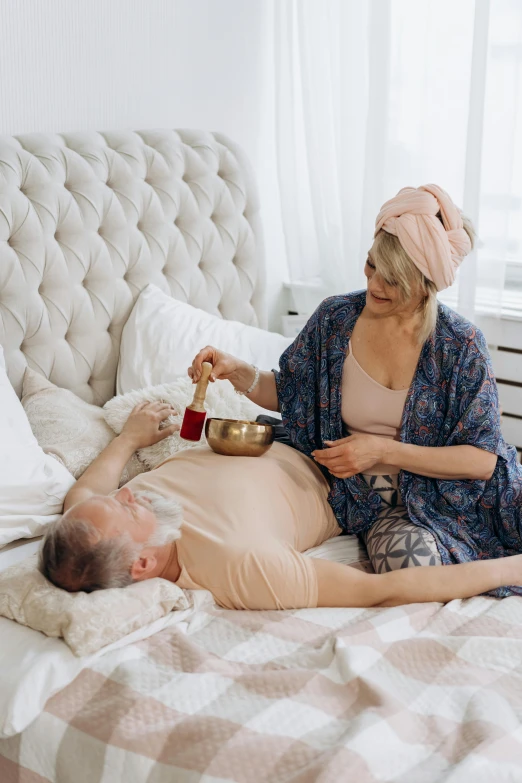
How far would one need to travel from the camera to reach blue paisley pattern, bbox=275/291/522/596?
1944 mm

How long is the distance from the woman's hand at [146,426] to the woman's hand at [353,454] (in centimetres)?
45

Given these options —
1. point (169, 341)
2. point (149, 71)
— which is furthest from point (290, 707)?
point (149, 71)

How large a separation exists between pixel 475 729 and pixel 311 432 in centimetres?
98

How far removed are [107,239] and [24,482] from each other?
94 cm

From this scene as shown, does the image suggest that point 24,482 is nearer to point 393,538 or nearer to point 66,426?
point 66,426

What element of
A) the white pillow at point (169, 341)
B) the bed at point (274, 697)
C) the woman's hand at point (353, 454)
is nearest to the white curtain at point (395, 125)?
the white pillow at point (169, 341)

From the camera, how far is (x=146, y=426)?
2.15 meters

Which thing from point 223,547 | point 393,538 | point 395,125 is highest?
point 395,125

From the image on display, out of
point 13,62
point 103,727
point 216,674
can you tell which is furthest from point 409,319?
point 13,62

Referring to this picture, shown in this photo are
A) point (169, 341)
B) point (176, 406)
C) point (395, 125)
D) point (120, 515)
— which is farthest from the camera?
point (395, 125)

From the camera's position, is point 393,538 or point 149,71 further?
point 149,71

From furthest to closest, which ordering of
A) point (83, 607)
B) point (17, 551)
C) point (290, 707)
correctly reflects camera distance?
point (17, 551)
point (83, 607)
point (290, 707)

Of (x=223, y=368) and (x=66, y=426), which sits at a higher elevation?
(x=223, y=368)

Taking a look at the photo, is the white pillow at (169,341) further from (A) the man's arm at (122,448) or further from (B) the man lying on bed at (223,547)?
(B) the man lying on bed at (223,547)
